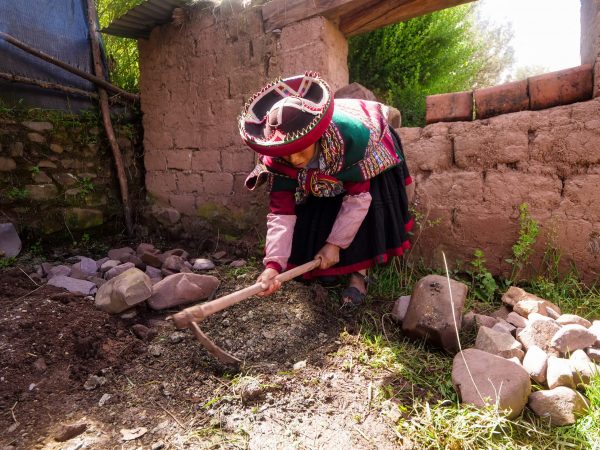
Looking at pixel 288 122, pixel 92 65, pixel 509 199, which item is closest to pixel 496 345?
pixel 509 199

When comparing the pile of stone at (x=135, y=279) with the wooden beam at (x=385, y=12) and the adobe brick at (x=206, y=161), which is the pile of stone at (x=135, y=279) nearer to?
the adobe brick at (x=206, y=161)

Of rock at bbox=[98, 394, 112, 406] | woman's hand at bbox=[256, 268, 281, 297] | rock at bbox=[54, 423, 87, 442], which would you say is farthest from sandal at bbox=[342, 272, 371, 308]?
rock at bbox=[54, 423, 87, 442]

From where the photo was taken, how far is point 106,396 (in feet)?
5.16

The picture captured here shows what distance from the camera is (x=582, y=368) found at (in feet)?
4.71

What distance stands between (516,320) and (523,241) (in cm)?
54

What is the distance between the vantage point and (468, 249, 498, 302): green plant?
7.38 ft

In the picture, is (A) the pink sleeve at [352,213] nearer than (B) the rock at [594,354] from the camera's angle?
No

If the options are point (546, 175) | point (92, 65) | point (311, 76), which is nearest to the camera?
point (311, 76)

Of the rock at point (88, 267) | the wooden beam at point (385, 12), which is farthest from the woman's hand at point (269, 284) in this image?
the wooden beam at point (385, 12)

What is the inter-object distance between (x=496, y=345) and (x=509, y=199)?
1.02 meters

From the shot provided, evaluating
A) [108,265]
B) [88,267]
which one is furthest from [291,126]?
[88,267]

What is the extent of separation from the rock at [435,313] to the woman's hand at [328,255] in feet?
1.54

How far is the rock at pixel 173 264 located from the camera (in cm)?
291

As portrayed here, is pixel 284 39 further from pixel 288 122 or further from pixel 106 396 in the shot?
pixel 106 396
